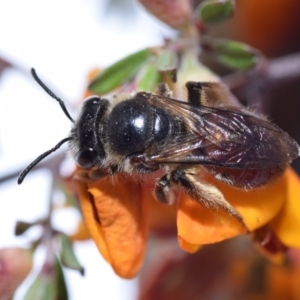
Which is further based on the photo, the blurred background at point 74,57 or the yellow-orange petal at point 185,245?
the blurred background at point 74,57

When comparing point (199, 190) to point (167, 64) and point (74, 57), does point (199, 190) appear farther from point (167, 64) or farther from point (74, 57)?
point (74, 57)

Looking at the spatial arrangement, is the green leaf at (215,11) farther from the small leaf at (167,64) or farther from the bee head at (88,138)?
the bee head at (88,138)

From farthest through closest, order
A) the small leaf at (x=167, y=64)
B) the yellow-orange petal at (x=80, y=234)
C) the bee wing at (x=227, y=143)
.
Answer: the yellow-orange petal at (x=80, y=234) → the small leaf at (x=167, y=64) → the bee wing at (x=227, y=143)

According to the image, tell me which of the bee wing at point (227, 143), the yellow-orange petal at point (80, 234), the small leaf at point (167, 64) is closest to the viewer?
the bee wing at point (227, 143)

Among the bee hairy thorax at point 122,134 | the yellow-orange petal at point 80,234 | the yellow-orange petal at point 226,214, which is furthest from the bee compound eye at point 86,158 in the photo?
the yellow-orange petal at point 80,234

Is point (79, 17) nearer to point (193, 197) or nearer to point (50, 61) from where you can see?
point (50, 61)
